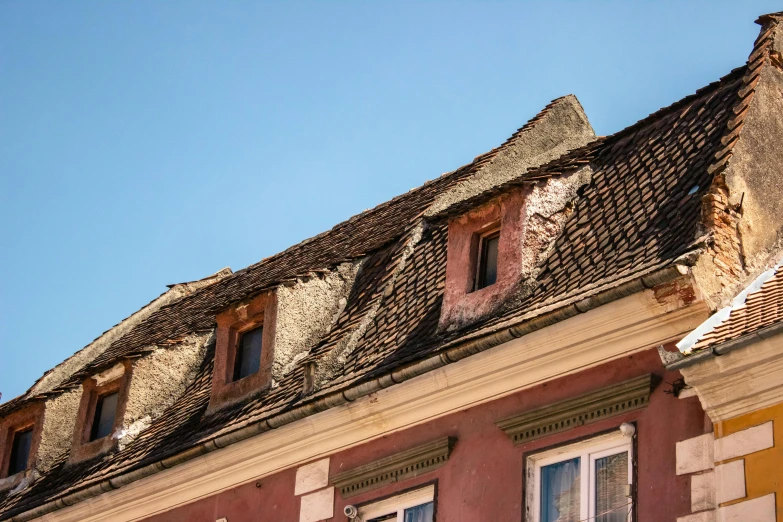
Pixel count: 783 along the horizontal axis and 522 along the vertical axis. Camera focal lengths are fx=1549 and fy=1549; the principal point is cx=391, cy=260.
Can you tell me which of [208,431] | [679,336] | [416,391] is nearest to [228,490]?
[208,431]

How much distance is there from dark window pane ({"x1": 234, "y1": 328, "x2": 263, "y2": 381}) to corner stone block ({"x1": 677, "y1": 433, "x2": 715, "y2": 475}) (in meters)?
6.32

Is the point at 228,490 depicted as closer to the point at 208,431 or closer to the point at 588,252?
the point at 208,431

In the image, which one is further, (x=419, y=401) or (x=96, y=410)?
(x=96, y=410)

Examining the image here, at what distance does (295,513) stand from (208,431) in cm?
174

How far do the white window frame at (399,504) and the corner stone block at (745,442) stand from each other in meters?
3.17

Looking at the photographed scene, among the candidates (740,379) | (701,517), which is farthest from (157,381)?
(740,379)

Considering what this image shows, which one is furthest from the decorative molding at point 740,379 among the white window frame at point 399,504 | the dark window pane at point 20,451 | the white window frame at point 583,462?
the dark window pane at point 20,451

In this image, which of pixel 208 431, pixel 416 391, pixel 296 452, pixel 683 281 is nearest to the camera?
pixel 683 281

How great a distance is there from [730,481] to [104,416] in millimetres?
9877

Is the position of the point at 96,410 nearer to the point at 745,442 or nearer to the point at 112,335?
the point at 112,335

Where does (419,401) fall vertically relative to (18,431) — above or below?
below

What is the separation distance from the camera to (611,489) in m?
12.2

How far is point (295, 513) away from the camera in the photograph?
14977 millimetres

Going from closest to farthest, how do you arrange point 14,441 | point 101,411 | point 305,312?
1. point 305,312
2. point 101,411
3. point 14,441
